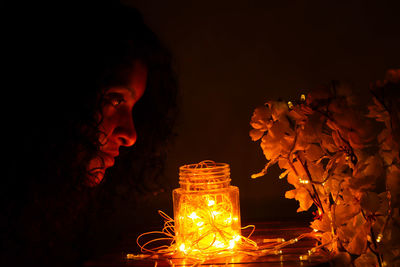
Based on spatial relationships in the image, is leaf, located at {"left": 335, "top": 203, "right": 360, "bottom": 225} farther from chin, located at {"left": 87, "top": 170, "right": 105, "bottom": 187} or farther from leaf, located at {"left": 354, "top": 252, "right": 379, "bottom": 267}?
chin, located at {"left": 87, "top": 170, "right": 105, "bottom": 187}

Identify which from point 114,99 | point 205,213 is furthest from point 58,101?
point 205,213

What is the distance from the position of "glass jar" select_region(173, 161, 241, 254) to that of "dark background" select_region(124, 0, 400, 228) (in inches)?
17.1

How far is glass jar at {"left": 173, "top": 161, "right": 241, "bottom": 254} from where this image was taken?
933 mm

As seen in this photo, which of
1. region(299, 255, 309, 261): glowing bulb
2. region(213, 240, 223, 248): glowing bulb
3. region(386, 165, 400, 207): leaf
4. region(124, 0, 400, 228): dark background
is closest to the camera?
region(386, 165, 400, 207): leaf

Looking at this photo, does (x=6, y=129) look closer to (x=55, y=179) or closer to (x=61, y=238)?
(x=55, y=179)

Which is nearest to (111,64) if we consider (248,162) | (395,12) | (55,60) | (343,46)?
(55,60)

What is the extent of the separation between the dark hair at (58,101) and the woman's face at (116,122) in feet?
0.09

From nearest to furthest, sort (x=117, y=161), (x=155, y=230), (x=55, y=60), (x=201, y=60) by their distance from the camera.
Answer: (x=55, y=60) < (x=155, y=230) < (x=117, y=161) < (x=201, y=60)

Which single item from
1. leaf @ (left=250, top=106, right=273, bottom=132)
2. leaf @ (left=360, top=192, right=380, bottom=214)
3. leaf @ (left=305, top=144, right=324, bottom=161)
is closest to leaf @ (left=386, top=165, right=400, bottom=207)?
leaf @ (left=360, top=192, right=380, bottom=214)

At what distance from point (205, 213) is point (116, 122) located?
13.0 inches

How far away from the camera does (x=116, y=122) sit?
1.03 metres

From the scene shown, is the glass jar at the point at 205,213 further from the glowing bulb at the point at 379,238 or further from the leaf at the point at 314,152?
the glowing bulb at the point at 379,238

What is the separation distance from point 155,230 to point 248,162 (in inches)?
16.4

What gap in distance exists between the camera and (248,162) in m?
1.40
